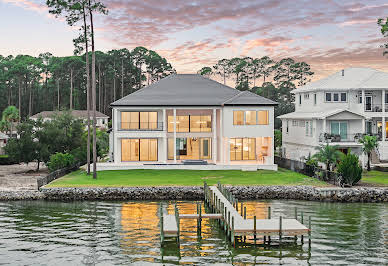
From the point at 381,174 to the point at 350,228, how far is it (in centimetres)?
1908

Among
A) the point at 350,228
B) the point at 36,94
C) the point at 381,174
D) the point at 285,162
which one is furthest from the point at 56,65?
the point at 350,228

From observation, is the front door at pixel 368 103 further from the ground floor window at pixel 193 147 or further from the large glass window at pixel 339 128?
the ground floor window at pixel 193 147

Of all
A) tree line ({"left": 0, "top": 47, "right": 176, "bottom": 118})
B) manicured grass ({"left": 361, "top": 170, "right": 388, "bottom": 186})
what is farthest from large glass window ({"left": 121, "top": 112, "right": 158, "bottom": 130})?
tree line ({"left": 0, "top": 47, "right": 176, "bottom": 118})

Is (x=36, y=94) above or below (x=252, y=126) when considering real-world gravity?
above

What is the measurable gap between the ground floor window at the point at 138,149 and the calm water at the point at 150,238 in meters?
16.0

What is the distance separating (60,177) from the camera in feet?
147

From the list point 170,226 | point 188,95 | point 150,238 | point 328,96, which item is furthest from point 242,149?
point 150,238

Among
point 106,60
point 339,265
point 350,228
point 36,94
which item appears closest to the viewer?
point 339,265

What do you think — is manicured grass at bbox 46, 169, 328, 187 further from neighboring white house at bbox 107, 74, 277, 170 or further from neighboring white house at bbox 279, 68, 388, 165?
neighboring white house at bbox 279, 68, 388, 165

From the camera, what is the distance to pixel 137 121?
52312 millimetres

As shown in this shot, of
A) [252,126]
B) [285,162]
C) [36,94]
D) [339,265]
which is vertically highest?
[36,94]

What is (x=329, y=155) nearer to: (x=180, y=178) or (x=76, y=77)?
(x=180, y=178)

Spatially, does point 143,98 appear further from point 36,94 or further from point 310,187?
point 36,94

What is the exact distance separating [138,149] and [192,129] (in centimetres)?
617
